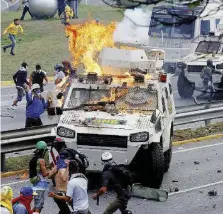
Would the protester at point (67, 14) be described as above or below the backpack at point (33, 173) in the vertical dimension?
below

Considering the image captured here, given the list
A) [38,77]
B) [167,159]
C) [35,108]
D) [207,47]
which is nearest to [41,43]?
[207,47]

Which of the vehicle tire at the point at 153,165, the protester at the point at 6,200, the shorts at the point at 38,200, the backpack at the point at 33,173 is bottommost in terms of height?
the vehicle tire at the point at 153,165

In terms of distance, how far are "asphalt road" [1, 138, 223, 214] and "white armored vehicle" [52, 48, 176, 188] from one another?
499 millimetres

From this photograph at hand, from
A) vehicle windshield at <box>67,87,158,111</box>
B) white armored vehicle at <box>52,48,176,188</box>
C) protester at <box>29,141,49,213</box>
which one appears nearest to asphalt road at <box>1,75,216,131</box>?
white armored vehicle at <box>52,48,176,188</box>

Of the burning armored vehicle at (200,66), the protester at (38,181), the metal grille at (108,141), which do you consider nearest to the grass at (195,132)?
the metal grille at (108,141)

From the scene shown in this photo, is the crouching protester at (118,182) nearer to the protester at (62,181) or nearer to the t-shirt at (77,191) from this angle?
the protester at (62,181)

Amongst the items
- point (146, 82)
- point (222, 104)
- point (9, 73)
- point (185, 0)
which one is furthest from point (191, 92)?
point (185, 0)

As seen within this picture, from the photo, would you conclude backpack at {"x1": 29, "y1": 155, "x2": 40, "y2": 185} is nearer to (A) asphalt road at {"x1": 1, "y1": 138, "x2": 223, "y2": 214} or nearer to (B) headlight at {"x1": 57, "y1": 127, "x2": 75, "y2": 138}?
(A) asphalt road at {"x1": 1, "y1": 138, "x2": 223, "y2": 214}

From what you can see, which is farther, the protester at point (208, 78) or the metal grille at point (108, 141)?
the protester at point (208, 78)

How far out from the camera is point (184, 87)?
2412 centimetres

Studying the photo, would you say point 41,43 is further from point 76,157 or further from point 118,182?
point 118,182

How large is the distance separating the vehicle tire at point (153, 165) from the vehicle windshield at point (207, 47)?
41.3ft

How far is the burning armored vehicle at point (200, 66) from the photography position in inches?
923

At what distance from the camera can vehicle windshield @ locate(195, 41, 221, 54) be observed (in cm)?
2514
